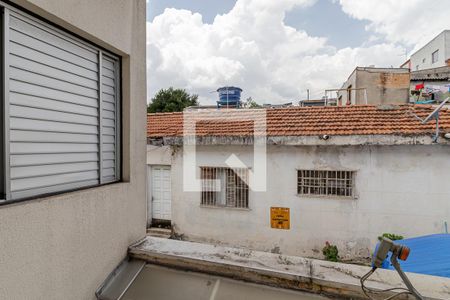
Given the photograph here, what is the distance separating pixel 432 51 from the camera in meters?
28.0

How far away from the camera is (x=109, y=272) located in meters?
2.17

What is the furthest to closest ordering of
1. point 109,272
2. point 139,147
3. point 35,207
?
1. point 139,147
2. point 109,272
3. point 35,207

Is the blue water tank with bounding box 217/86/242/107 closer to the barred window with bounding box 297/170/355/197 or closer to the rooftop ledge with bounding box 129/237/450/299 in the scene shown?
the barred window with bounding box 297/170/355/197

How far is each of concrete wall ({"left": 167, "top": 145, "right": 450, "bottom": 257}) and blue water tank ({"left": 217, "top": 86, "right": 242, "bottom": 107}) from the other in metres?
7.03

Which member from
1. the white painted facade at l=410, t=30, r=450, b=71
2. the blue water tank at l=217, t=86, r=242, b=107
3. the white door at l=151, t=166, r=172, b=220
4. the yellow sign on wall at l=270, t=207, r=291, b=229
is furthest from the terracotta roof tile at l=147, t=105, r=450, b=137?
the white painted facade at l=410, t=30, r=450, b=71

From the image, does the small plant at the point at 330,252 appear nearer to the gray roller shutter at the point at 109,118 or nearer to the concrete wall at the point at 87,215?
the concrete wall at the point at 87,215

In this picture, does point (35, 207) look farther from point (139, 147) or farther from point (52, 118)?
point (139, 147)

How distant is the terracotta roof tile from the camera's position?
694 centimetres

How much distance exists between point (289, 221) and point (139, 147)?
20.0ft

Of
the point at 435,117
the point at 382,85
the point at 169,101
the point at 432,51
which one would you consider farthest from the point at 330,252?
the point at 432,51

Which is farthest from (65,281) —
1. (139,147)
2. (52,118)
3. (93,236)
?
(139,147)

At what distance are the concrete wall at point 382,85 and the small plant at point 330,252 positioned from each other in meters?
7.66

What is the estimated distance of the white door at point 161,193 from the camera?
376 inches

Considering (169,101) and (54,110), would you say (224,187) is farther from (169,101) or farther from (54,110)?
(169,101)
